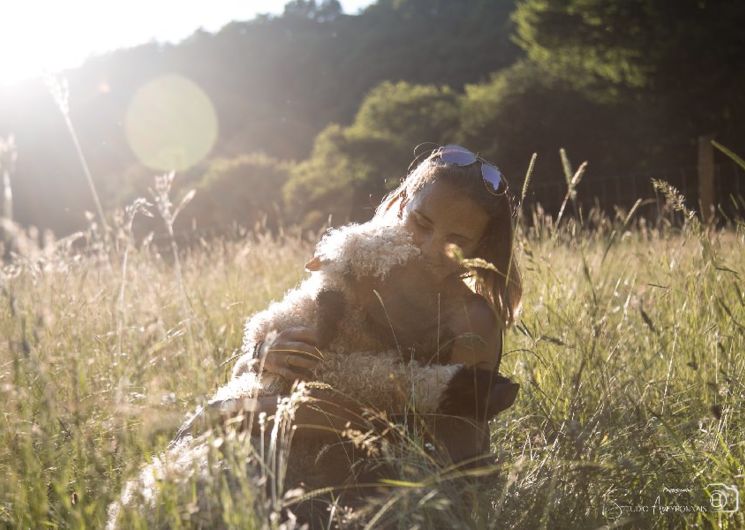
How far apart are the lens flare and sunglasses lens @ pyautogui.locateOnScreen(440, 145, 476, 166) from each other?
37561 mm

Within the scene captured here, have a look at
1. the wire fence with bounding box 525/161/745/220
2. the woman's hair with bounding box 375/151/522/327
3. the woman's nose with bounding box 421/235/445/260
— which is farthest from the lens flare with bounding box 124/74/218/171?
the woman's nose with bounding box 421/235/445/260

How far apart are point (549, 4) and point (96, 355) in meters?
17.9

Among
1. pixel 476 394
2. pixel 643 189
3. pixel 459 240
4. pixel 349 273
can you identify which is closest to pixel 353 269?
pixel 349 273

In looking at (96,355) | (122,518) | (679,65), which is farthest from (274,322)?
(679,65)

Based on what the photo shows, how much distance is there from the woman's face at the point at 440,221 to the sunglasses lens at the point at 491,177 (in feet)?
0.35

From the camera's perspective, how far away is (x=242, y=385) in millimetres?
1970

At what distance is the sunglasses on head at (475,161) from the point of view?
219 centimetres

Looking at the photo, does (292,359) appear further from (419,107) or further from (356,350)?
(419,107)

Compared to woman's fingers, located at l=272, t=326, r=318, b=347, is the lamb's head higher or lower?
higher

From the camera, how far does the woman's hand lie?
6.27ft

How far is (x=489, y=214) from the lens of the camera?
2.18 m

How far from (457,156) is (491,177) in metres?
0.12

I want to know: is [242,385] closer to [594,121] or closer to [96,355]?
[96,355]

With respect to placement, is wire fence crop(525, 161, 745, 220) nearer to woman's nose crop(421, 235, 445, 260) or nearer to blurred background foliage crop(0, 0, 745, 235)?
blurred background foliage crop(0, 0, 745, 235)
